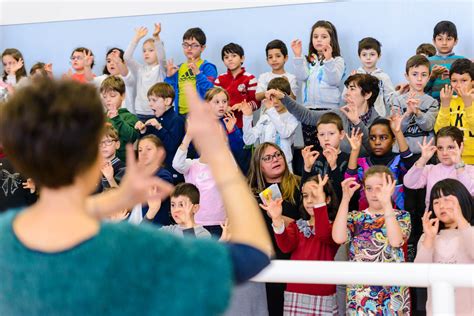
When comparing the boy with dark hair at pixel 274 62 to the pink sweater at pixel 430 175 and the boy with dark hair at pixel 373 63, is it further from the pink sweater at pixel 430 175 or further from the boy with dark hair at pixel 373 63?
the pink sweater at pixel 430 175

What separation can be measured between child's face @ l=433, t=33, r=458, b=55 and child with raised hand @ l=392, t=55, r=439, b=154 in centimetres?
25

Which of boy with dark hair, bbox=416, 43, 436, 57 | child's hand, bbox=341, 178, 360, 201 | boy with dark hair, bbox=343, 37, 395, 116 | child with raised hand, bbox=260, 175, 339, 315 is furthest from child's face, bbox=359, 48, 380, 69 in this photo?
child's hand, bbox=341, 178, 360, 201

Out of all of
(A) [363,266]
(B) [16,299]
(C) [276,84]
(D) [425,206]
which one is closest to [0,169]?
(C) [276,84]

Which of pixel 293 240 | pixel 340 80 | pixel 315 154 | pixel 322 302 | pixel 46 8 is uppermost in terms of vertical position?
pixel 46 8

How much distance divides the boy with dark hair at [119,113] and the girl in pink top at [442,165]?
1990mm

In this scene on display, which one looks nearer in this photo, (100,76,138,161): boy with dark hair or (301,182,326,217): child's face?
(301,182,326,217): child's face

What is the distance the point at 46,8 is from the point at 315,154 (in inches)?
138

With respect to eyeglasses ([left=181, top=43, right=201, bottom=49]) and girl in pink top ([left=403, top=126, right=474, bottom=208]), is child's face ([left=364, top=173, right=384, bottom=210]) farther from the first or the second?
eyeglasses ([left=181, top=43, right=201, bottom=49])

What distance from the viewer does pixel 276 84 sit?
5363 millimetres

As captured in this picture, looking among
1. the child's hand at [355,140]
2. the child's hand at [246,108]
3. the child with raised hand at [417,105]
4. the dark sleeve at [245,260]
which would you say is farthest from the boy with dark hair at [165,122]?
the dark sleeve at [245,260]

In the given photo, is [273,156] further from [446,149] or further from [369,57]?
[369,57]

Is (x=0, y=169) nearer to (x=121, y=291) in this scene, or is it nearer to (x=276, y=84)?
(x=276, y=84)

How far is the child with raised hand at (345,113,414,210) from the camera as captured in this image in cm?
464

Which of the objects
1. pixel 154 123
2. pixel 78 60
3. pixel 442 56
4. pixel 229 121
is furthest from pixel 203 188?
pixel 78 60
